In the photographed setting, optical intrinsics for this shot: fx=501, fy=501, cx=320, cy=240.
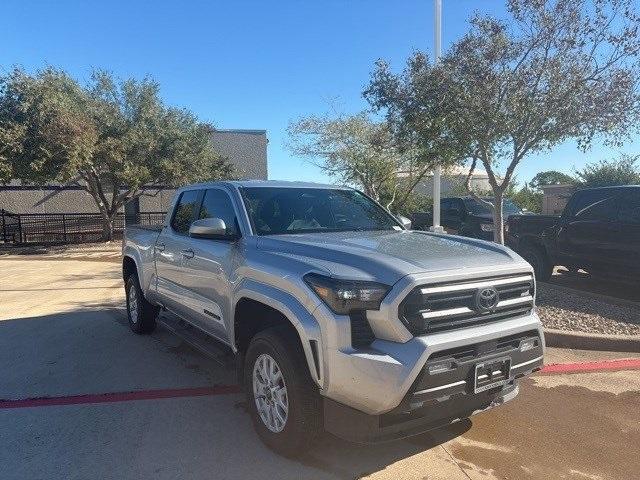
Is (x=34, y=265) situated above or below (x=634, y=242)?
below

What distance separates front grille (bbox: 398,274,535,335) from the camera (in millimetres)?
2889

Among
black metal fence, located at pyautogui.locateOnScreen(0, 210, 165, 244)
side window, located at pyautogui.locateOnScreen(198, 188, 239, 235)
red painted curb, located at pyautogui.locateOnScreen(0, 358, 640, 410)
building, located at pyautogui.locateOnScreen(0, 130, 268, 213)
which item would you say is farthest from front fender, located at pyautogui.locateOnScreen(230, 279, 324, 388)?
building, located at pyautogui.locateOnScreen(0, 130, 268, 213)

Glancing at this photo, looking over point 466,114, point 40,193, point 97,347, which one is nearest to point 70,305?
point 97,347

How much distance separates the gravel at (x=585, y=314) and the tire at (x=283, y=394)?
14.0 ft

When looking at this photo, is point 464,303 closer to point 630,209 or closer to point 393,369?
point 393,369

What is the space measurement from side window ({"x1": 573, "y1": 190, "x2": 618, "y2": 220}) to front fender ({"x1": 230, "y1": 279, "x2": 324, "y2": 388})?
22.8 ft

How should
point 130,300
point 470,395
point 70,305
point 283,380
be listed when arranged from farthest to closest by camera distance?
1. point 70,305
2. point 130,300
3. point 283,380
4. point 470,395

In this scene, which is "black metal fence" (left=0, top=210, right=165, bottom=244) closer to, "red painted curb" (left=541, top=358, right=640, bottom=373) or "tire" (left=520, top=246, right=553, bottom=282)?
"tire" (left=520, top=246, right=553, bottom=282)

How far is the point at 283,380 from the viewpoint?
10.6 feet

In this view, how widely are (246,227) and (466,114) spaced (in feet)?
16.8

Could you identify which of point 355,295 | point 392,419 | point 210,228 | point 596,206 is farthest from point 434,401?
point 596,206

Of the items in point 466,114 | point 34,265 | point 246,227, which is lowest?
point 34,265

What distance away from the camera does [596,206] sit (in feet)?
27.6

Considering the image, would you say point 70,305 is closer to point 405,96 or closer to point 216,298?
point 216,298
